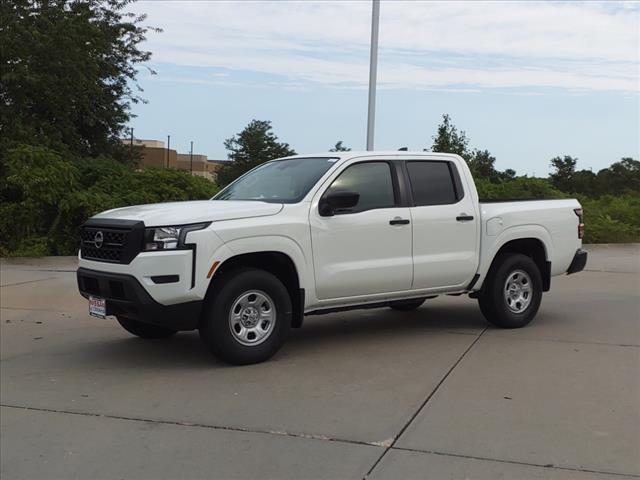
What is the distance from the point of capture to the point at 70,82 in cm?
1884

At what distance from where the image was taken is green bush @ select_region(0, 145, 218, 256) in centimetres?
1548

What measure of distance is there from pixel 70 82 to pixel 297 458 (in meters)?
16.7

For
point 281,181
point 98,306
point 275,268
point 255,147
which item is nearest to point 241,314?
point 275,268

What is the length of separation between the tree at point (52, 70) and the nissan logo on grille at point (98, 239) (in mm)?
12095

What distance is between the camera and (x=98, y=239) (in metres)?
6.49

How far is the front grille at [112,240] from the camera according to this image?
6066 mm

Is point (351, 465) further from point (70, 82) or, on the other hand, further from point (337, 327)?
point (70, 82)

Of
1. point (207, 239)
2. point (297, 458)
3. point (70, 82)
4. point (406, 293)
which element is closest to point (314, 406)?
point (297, 458)

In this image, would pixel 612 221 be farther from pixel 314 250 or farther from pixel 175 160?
pixel 175 160

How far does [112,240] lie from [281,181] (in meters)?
1.80

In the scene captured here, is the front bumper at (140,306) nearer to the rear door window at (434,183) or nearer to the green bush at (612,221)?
the rear door window at (434,183)

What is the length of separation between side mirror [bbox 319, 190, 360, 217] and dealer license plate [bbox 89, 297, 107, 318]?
210 cm

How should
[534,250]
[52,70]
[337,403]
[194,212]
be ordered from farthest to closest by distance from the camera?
[52,70]
[534,250]
[194,212]
[337,403]

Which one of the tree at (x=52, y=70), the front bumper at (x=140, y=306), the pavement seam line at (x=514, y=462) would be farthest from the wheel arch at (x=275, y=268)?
the tree at (x=52, y=70)
